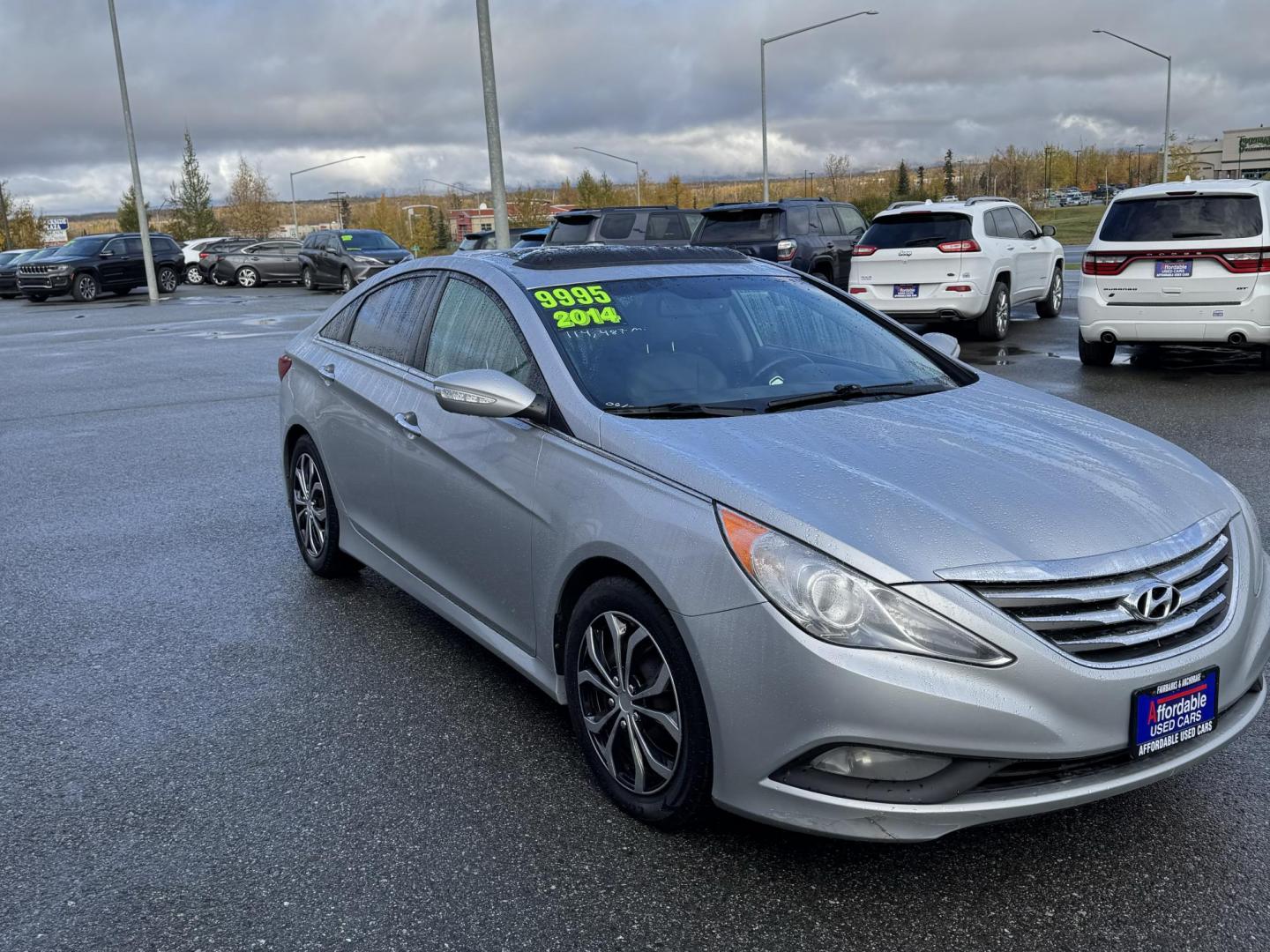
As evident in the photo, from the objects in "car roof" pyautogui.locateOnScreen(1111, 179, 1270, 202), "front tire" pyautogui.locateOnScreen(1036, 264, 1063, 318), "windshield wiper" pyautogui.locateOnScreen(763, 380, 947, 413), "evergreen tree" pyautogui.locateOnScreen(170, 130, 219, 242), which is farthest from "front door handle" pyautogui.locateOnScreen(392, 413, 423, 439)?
"evergreen tree" pyautogui.locateOnScreen(170, 130, 219, 242)

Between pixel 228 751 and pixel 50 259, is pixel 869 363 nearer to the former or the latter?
A: pixel 228 751

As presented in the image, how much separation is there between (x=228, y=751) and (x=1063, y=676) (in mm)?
2612

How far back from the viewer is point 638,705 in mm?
3225

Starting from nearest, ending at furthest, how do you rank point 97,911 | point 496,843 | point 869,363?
point 97,911
point 496,843
point 869,363

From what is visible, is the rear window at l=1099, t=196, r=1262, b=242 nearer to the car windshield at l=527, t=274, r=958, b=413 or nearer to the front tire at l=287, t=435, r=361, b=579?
the car windshield at l=527, t=274, r=958, b=413

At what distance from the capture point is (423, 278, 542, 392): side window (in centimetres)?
398

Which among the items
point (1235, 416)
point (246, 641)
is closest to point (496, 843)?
point (246, 641)

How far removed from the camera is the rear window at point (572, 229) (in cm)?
2061

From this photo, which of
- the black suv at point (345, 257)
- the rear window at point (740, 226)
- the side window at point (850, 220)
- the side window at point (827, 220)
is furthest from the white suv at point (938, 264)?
the black suv at point (345, 257)

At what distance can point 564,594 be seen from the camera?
137 inches

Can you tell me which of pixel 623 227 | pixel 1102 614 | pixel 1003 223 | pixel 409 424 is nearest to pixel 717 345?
pixel 409 424

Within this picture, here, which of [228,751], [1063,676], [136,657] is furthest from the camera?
[136,657]

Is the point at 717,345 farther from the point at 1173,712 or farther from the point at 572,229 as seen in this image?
the point at 572,229

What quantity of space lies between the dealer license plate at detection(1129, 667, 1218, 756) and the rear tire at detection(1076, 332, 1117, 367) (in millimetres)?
9686
